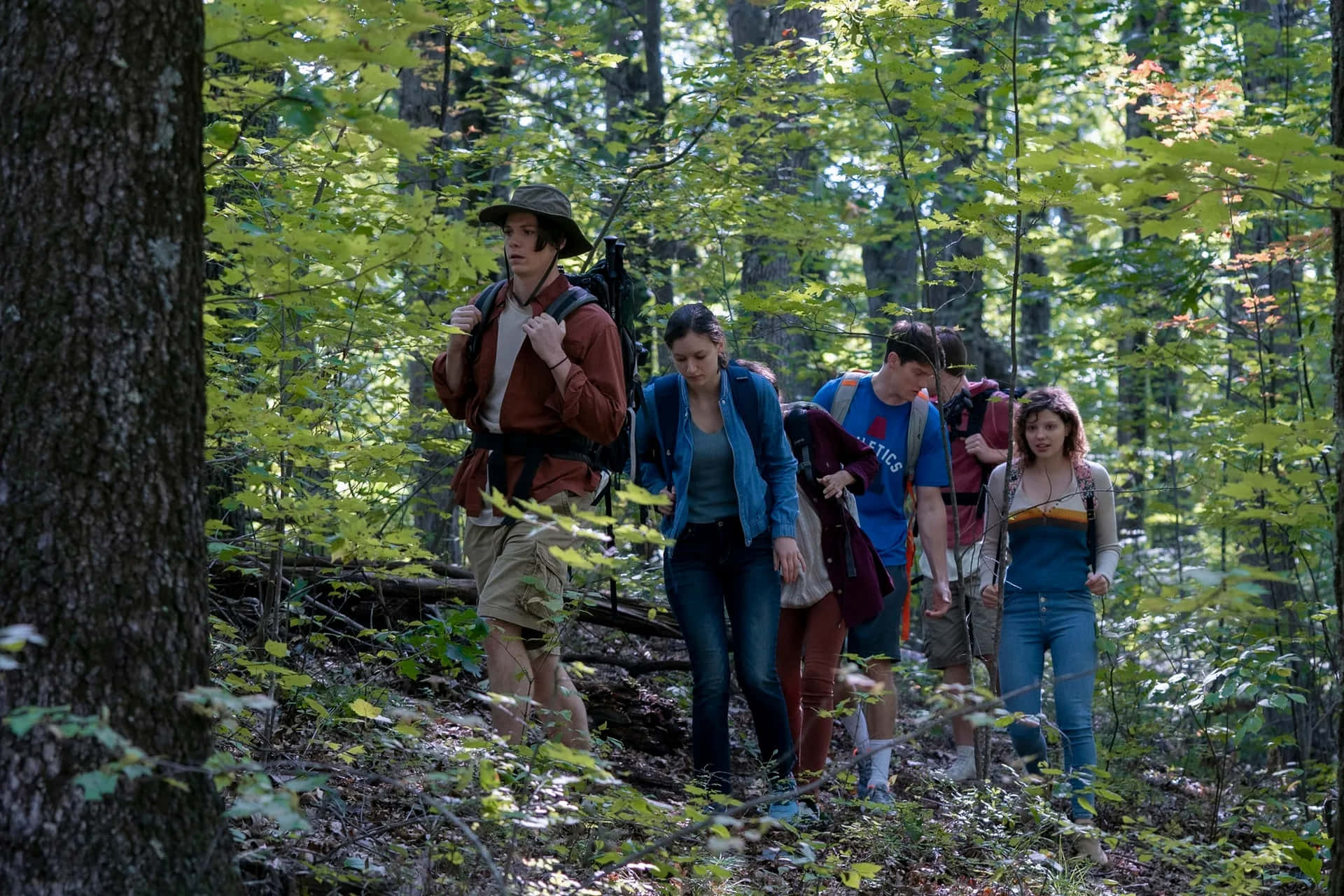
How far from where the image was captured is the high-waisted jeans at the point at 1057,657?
5.41 metres

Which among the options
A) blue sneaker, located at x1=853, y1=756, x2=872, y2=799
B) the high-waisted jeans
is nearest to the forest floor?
blue sneaker, located at x1=853, y1=756, x2=872, y2=799

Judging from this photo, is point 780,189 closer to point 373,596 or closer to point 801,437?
point 801,437

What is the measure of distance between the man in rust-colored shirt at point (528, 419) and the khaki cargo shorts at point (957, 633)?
274 centimetres

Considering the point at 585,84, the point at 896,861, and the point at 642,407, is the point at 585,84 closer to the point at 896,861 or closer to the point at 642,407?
the point at 642,407

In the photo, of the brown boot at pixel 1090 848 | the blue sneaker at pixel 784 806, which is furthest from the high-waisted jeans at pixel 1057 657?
the blue sneaker at pixel 784 806

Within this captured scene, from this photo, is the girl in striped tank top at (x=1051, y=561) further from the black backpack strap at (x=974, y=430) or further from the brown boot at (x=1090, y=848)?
the black backpack strap at (x=974, y=430)

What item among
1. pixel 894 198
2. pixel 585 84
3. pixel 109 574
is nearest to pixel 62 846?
pixel 109 574

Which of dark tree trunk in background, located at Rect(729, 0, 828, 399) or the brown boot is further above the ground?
dark tree trunk in background, located at Rect(729, 0, 828, 399)

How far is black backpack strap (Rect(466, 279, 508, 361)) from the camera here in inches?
182

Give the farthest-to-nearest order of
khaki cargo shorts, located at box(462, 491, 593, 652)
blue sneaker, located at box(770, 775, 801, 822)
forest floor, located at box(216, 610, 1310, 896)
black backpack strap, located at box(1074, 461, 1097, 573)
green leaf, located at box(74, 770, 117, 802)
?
black backpack strap, located at box(1074, 461, 1097, 573) < blue sneaker, located at box(770, 775, 801, 822) < khaki cargo shorts, located at box(462, 491, 593, 652) < forest floor, located at box(216, 610, 1310, 896) < green leaf, located at box(74, 770, 117, 802)

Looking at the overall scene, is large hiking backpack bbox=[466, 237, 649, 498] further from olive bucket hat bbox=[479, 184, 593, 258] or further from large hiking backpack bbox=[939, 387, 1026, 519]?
large hiking backpack bbox=[939, 387, 1026, 519]

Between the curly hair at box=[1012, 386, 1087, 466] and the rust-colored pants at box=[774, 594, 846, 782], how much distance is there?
4.38 ft

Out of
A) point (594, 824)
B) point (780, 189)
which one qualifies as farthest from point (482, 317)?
point (780, 189)

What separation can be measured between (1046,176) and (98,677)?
12.6 ft
